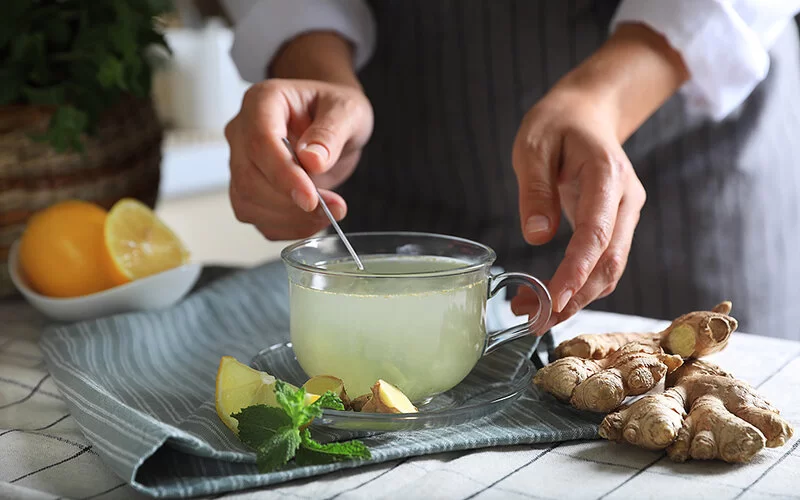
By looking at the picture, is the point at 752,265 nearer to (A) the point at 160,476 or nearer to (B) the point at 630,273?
(B) the point at 630,273

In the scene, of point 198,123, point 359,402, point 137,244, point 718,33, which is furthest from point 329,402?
point 198,123

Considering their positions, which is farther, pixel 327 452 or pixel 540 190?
pixel 540 190

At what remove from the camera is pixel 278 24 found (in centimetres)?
111

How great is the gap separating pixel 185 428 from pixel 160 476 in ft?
0.27

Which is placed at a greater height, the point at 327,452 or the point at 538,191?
the point at 538,191

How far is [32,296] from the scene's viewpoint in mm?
986

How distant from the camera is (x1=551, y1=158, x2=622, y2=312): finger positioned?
72cm

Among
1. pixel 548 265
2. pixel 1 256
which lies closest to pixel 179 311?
pixel 1 256

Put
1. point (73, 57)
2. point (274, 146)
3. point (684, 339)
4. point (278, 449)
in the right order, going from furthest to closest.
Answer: point (73, 57), point (274, 146), point (684, 339), point (278, 449)

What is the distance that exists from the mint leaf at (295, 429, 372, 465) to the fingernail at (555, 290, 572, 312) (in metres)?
0.21

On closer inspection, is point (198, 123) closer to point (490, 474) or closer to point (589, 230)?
point (589, 230)

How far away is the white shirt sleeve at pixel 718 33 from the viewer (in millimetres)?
929

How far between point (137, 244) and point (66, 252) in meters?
0.08

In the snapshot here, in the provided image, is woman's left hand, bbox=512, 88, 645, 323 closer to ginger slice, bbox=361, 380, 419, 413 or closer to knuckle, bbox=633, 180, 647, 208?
knuckle, bbox=633, 180, 647, 208
